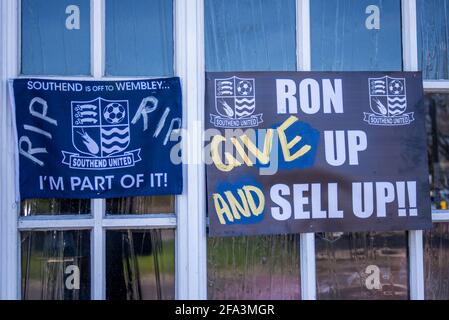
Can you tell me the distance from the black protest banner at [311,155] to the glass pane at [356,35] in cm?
11

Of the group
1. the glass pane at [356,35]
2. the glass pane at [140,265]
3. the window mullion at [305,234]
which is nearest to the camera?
the glass pane at [140,265]

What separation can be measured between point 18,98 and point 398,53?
8.52 feet

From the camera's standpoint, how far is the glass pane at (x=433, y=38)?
450 cm

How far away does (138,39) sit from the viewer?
4285 mm

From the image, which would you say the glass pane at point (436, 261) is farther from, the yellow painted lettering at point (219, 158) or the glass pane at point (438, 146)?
the yellow painted lettering at point (219, 158)

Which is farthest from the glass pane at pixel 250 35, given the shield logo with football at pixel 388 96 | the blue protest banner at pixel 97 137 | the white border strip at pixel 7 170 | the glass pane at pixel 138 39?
the white border strip at pixel 7 170

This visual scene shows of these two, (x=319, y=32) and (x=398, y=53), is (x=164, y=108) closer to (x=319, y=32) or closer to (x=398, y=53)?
(x=319, y=32)

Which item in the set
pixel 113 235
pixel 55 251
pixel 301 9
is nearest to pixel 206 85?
pixel 301 9

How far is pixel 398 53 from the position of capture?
449 cm

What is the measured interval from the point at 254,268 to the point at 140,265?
758 mm

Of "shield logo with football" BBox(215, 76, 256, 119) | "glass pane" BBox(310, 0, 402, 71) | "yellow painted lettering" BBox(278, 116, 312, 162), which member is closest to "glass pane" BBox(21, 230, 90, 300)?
"shield logo with football" BBox(215, 76, 256, 119)

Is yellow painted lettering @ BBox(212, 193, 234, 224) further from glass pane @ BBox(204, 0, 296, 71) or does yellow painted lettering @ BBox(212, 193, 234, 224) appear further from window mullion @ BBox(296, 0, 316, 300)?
glass pane @ BBox(204, 0, 296, 71)

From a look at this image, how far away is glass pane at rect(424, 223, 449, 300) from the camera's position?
174 inches

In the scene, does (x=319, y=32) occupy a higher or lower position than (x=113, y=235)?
higher
